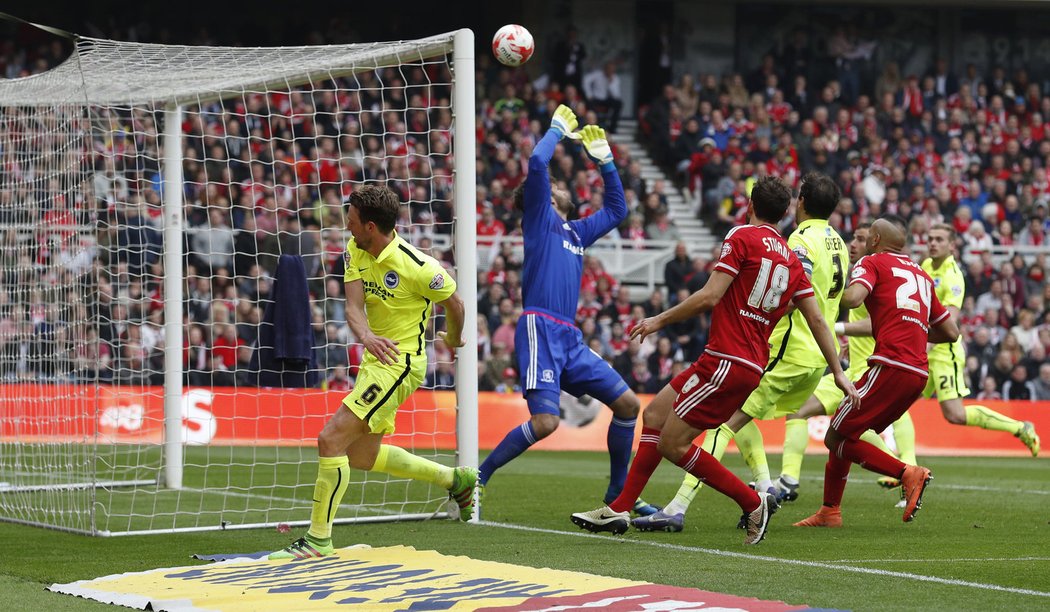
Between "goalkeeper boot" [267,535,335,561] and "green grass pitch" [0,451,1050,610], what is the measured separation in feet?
1.72

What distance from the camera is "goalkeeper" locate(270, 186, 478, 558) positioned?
7.55 metres

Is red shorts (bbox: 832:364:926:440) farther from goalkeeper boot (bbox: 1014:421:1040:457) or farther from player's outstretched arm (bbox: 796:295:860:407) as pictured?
goalkeeper boot (bbox: 1014:421:1040:457)

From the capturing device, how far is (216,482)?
12.9 meters

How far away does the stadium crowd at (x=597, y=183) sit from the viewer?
18.3 m

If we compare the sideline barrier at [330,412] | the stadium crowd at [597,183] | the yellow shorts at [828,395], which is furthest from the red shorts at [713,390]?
the stadium crowd at [597,183]

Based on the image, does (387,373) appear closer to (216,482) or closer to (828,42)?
(216,482)

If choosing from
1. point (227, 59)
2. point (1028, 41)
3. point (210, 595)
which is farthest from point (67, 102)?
point (1028, 41)

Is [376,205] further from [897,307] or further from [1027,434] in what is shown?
[1027,434]

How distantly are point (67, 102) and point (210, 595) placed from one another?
202 inches

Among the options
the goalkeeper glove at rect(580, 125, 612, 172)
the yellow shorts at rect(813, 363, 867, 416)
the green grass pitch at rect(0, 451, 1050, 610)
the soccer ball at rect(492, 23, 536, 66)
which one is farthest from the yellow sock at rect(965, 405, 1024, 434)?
the soccer ball at rect(492, 23, 536, 66)

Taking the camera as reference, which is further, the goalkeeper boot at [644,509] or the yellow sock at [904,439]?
the yellow sock at [904,439]

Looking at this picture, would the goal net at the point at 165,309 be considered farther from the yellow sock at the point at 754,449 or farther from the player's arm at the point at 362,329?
the yellow sock at the point at 754,449

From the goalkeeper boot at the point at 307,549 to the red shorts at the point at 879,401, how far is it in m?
3.19

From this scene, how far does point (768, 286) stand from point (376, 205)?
85.4 inches
